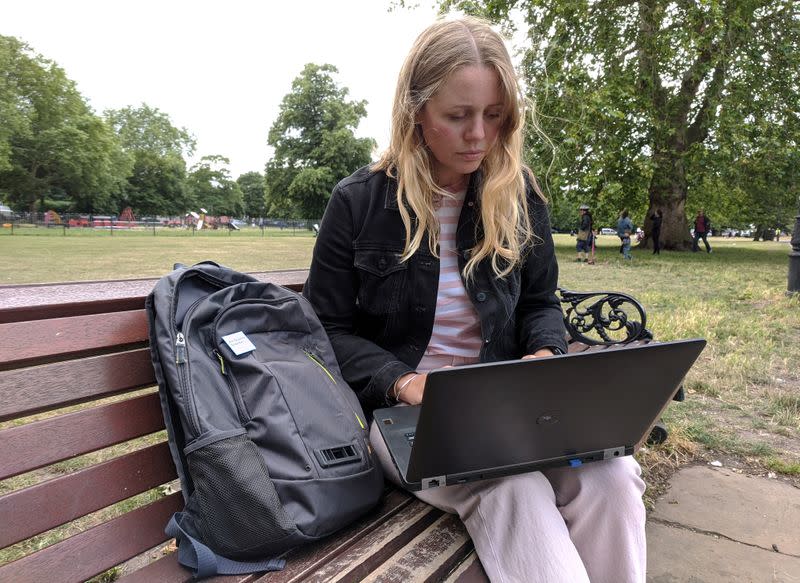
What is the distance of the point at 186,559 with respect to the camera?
128 centimetres

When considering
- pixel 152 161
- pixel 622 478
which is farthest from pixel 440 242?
pixel 152 161

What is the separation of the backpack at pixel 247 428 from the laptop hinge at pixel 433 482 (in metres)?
0.22

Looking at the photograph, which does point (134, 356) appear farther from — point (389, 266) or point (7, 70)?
point (7, 70)

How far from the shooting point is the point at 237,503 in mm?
1241

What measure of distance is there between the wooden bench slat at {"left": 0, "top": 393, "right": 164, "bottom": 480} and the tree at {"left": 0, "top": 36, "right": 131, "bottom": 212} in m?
40.7

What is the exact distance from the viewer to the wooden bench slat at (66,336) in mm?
1273

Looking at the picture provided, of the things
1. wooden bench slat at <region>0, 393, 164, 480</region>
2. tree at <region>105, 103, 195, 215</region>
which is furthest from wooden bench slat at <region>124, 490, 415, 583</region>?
tree at <region>105, 103, 195, 215</region>

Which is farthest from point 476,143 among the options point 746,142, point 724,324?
point 746,142

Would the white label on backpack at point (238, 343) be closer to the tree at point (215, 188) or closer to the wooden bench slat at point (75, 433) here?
the wooden bench slat at point (75, 433)

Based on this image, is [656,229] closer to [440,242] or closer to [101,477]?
[440,242]

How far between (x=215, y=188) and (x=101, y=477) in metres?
80.5

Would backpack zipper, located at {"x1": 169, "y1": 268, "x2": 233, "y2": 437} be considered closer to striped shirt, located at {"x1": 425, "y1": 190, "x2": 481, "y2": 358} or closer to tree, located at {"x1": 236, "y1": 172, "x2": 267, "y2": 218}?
striped shirt, located at {"x1": 425, "y1": 190, "x2": 481, "y2": 358}

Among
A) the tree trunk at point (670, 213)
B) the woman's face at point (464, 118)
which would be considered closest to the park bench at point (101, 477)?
the woman's face at point (464, 118)

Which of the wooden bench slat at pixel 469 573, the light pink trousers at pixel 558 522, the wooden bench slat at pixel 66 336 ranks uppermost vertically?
the wooden bench slat at pixel 66 336
